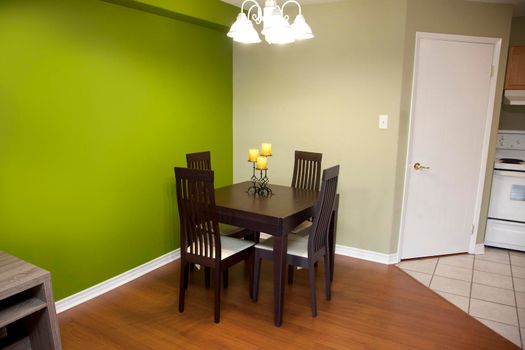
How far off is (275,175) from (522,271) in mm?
2501

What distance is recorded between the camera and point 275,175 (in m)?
3.83

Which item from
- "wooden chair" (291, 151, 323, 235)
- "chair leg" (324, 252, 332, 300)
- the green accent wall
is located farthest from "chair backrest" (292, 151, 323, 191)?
the green accent wall

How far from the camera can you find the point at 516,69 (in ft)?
10.8

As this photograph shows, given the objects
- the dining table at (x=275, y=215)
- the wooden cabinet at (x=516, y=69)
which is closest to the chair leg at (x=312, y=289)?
the dining table at (x=275, y=215)

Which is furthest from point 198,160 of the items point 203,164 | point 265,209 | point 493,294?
point 493,294

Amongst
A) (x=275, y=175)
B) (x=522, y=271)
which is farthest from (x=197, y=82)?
(x=522, y=271)

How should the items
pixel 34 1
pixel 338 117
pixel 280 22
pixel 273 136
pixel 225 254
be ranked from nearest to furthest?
pixel 280 22, pixel 34 1, pixel 225 254, pixel 338 117, pixel 273 136

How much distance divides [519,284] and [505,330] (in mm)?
865

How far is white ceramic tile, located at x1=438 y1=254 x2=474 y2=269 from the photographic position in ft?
10.9

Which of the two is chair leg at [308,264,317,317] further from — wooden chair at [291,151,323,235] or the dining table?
wooden chair at [291,151,323,235]

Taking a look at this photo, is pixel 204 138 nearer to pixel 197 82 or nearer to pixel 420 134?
pixel 197 82

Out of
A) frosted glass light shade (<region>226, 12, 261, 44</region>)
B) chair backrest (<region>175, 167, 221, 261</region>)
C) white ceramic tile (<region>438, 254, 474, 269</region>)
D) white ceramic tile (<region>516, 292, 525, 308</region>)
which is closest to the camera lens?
frosted glass light shade (<region>226, 12, 261, 44</region>)

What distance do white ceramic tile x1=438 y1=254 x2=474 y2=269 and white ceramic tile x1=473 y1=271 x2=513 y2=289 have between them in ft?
0.52

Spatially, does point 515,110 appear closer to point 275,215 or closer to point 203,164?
point 275,215
